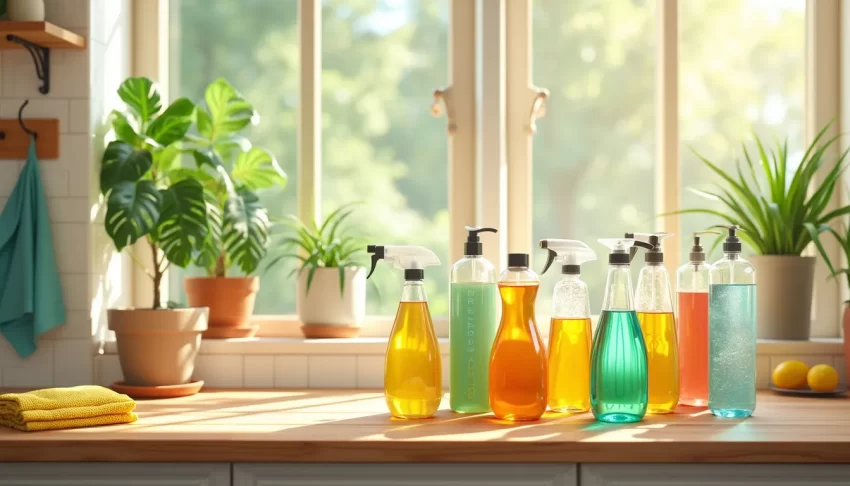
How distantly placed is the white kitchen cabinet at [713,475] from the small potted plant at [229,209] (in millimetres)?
1077

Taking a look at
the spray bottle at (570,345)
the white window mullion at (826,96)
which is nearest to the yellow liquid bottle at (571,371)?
the spray bottle at (570,345)

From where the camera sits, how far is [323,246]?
2.22 metres

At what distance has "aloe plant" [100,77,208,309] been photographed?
191 centimetres

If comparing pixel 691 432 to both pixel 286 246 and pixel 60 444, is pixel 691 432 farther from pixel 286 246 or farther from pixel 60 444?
pixel 286 246

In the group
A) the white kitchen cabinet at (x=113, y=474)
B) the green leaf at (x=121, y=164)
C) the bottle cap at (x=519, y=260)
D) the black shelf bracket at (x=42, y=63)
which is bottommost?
the white kitchen cabinet at (x=113, y=474)

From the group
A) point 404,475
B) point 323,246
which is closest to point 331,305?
point 323,246

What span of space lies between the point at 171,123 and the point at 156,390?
651 millimetres

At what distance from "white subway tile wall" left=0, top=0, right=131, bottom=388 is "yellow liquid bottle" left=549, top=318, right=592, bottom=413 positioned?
1.12 meters

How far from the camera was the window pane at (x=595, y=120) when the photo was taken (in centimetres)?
231

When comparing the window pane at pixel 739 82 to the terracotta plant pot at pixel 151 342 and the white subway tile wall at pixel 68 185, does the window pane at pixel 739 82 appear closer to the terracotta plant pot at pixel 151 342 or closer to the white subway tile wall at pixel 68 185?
the terracotta plant pot at pixel 151 342

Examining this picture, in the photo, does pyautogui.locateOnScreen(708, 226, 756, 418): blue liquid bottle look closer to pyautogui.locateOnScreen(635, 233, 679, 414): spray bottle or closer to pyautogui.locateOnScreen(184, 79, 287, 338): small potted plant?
pyautogui.locateOnScreen(635, 233, 679, 414): spray bottle

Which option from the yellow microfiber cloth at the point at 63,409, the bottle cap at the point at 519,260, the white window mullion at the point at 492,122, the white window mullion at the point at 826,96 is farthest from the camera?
the white window mullion at the point at 826,96

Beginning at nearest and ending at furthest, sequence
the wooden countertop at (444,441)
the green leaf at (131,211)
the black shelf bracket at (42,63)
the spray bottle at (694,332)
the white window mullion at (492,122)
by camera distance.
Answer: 1. the wooden countertop at (444,441)
2. the spray bottle at (694,332)
3. the green leaf at (131,211)
4. the black shelf bracket at (42,63)
5. the white window mullion at (492,122)

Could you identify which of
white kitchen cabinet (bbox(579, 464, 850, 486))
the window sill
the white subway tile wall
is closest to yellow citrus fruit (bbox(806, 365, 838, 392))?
the window sill
